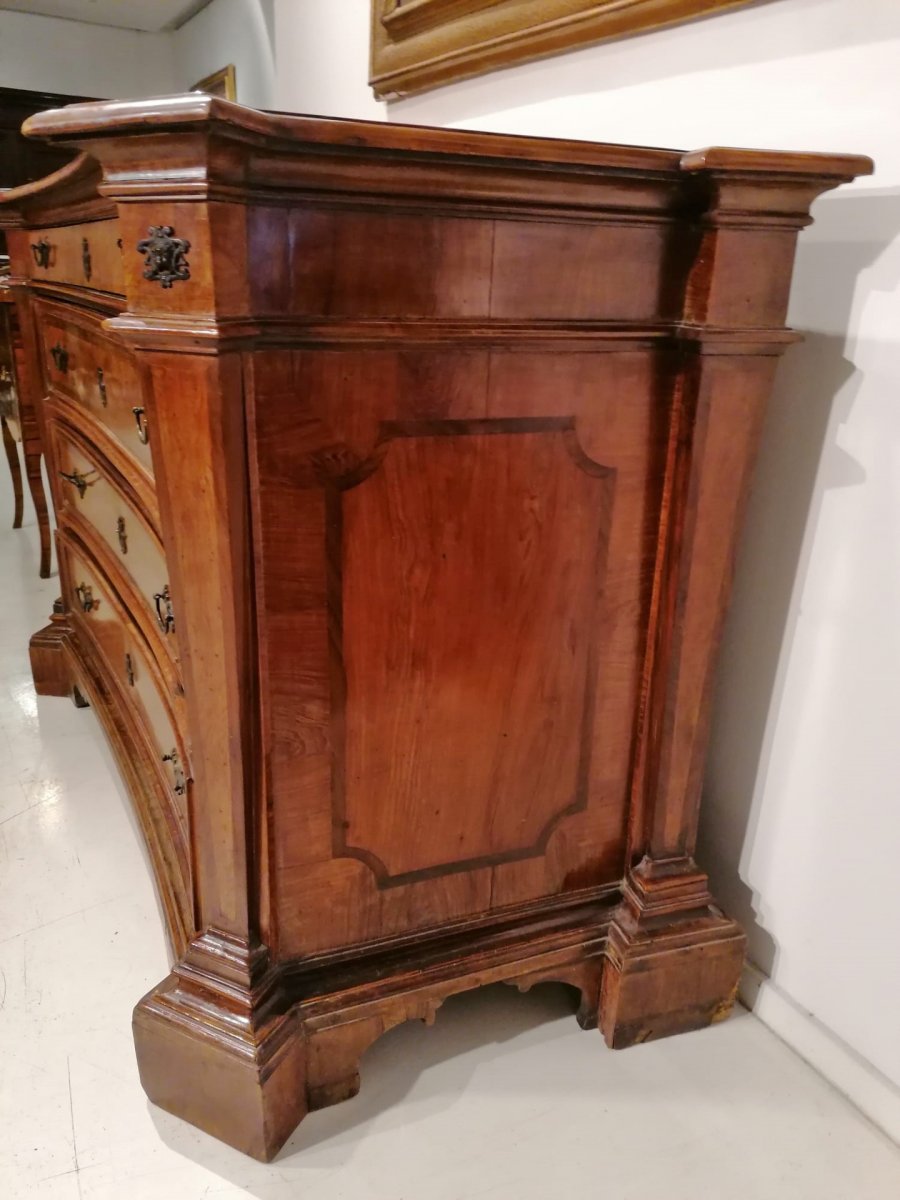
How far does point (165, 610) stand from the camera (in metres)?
1.21

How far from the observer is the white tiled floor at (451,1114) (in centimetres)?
104

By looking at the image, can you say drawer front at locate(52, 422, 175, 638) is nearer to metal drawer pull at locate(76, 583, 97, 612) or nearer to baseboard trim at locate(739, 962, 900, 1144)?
metal drawer pull at locate(76, 583, 97, 612)

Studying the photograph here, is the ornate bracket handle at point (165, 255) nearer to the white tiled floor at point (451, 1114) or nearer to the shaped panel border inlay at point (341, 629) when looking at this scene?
the shaped panel border inlay at point (341, 629)

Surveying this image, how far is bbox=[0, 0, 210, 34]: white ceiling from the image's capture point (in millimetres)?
5055

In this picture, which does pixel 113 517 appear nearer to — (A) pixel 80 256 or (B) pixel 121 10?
(A) pixel 80 256

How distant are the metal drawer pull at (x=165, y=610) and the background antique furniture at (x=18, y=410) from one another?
1240 mm

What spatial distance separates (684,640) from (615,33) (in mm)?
931

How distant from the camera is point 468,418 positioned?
0.96m

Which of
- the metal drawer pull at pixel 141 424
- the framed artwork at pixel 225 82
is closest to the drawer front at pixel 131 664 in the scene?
the metal drawer pull at pixel 141 424

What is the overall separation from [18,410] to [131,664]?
4.80ft

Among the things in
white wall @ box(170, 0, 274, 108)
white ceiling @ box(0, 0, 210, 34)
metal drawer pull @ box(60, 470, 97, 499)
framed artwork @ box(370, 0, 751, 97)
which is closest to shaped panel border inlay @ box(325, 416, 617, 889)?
framed artwork @ box(370, 0, 751, 97)

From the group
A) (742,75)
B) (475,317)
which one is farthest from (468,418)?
(742,75)

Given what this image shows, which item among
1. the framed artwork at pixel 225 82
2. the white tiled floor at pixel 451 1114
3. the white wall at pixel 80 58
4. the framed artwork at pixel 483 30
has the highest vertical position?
the white wall at pixel 80 58

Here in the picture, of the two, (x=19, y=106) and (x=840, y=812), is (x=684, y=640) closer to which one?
(x=840, y=812)
